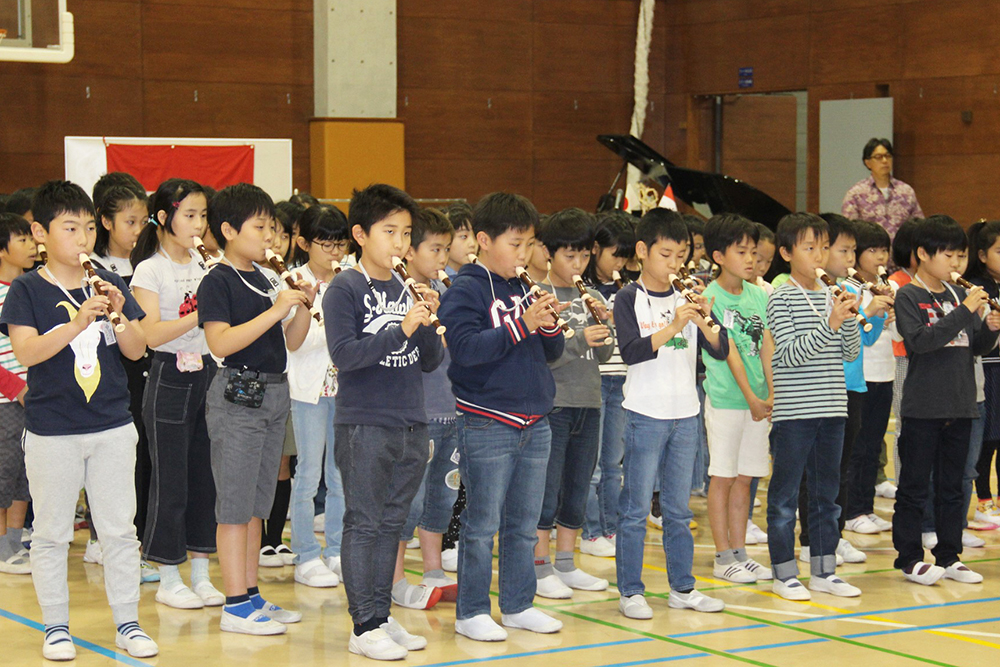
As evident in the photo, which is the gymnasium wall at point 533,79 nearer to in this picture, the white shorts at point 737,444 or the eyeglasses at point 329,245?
the eyeglasses at point 329,245

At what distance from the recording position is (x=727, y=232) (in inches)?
192

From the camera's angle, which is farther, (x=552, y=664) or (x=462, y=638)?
(x=462, y=638)

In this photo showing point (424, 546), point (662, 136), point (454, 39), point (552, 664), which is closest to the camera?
point (552, 664)

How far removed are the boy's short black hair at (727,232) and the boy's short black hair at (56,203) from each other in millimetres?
2339

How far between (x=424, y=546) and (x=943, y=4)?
9.25 meters

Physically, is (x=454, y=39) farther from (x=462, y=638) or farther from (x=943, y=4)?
(x=462, y=638)

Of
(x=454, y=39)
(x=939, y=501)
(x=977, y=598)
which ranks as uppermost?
(x=454, y=39)

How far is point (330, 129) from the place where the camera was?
40.8 feet

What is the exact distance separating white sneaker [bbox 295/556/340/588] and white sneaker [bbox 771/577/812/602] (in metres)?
1.70

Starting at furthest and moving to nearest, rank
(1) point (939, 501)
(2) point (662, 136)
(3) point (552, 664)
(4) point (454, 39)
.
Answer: (2) point (662, 136), (4) point (454, 39), (1) point (939, 501), (3) point (552, 664)

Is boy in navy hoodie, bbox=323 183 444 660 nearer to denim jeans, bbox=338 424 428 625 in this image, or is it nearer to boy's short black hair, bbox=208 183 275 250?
denim jeans, bbox=338 424 428 625

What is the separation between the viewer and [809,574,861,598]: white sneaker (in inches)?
187

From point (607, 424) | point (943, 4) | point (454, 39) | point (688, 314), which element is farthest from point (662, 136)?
point (688, 314)

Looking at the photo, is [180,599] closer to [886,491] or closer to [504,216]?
[504,216]
